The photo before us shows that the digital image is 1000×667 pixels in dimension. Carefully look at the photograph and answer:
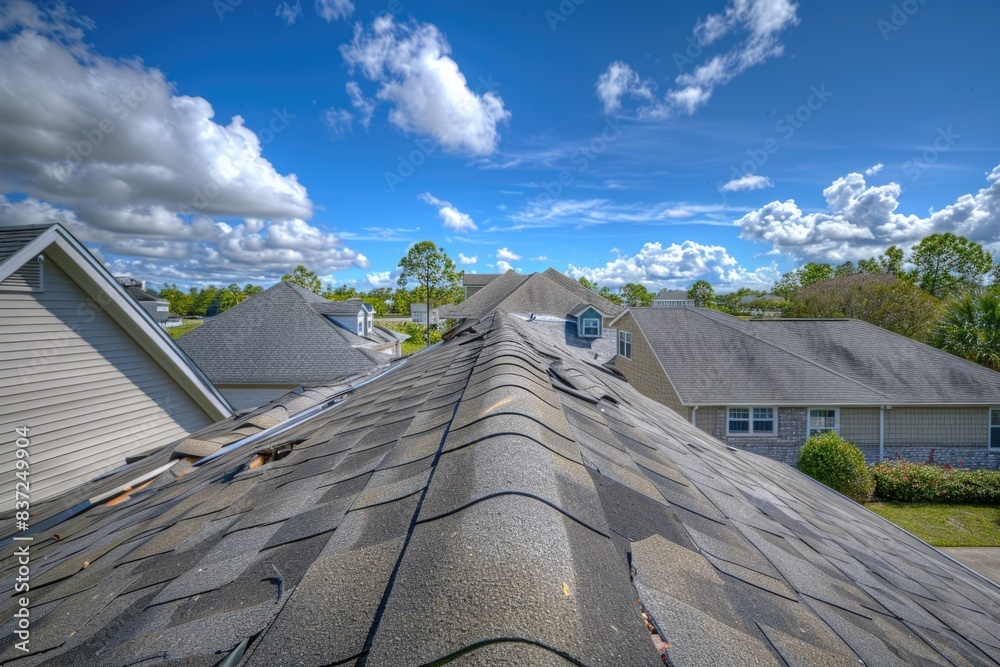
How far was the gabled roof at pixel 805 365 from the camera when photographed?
17.5m

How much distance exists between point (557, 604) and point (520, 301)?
114ft

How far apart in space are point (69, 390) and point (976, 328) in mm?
32729

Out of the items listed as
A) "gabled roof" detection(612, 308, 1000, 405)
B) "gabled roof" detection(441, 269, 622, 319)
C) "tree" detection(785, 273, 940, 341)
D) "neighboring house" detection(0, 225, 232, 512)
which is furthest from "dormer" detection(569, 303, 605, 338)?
"neighboring house" detection(0, 225, 232, 512)

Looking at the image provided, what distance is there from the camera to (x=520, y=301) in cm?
3531

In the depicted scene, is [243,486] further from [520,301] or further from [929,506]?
[520,301]

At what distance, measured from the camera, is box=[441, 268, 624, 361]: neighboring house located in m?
31.4

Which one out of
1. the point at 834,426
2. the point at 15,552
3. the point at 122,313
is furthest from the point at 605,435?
the point at 834,426

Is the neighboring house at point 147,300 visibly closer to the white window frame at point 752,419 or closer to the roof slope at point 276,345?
the roof slope at point 276,345

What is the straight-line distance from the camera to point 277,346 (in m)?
20.1

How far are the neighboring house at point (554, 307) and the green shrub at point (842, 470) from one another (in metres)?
14.5

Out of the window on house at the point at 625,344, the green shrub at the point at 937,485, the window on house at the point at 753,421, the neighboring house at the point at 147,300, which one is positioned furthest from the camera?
the neighboring house at the point at 147,300

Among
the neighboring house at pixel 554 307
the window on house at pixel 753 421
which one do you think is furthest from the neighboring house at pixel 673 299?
the window on house at pixel 753 421

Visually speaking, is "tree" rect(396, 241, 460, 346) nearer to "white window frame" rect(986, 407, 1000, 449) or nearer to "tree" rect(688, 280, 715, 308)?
"white window frame" rect(986, 407, 1000, 449)

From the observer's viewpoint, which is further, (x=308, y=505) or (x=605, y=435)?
(x=605, y=435)
